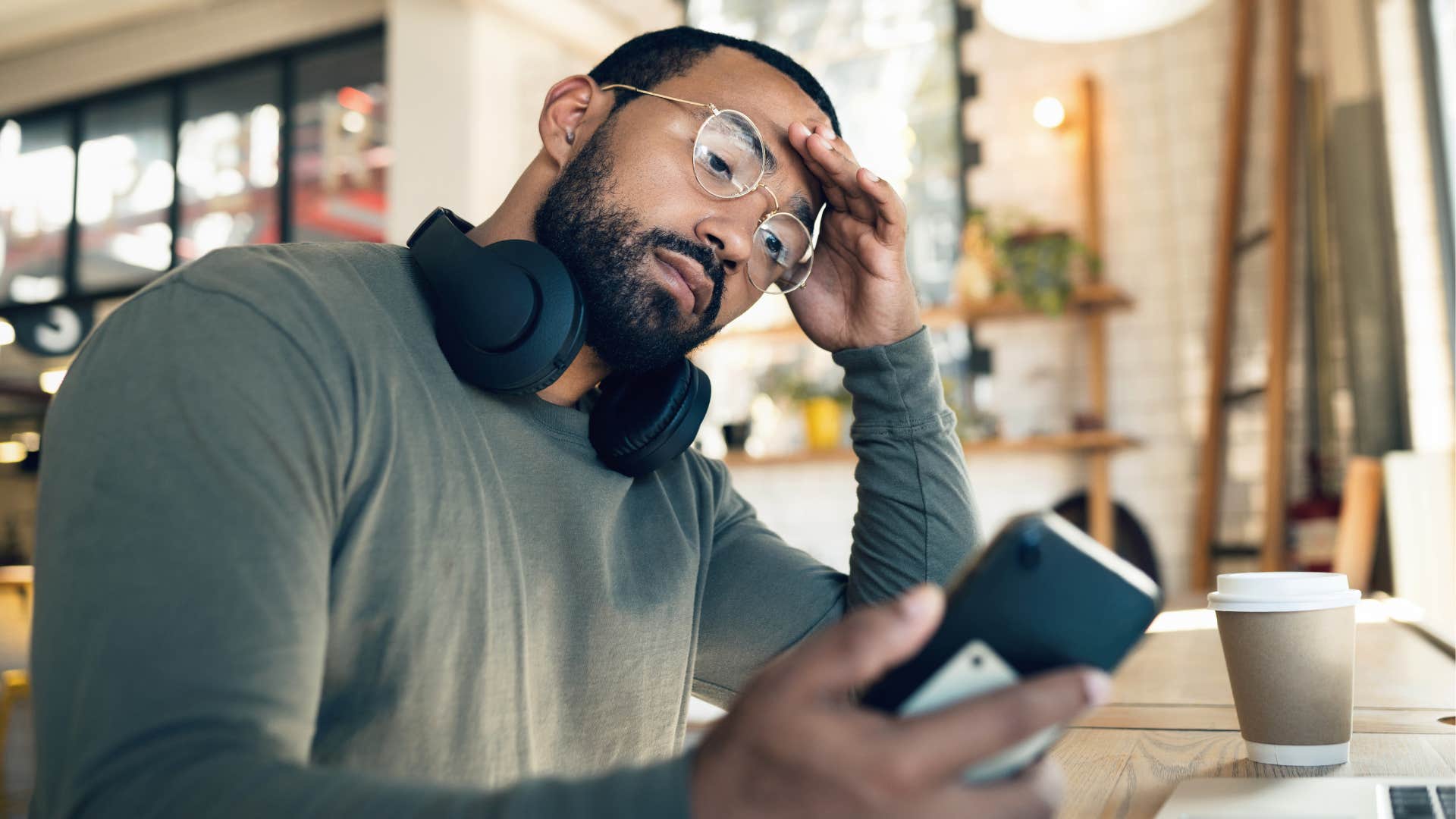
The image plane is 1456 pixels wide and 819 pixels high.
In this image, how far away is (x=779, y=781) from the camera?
47 cm

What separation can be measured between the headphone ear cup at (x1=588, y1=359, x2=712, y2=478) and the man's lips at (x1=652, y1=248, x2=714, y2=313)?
10 centimetres

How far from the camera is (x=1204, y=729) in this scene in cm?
115

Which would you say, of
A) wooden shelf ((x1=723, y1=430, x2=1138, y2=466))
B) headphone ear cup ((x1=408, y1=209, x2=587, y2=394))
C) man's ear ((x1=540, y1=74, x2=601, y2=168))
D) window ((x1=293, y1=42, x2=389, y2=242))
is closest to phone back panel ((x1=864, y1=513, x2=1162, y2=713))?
headphone ear cup ((x1=408, y1=209, x2=587, y2=394))

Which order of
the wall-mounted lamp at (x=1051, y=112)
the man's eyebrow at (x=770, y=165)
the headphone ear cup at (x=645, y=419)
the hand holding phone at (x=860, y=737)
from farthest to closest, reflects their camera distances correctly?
the wall-mounted lamp at (x=1051, y=112)
the man's eyebrow at (x=770, y=165)
the headphone ear cup at (x=645, y=419)
the hand holding phone at (x=860, y=737)

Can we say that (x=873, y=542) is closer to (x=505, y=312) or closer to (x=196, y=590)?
(x=505, y=312)

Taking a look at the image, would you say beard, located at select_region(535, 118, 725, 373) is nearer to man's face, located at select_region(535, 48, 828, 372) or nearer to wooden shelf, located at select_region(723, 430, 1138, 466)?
man's face, located at select_region(535, 48, 828, 372)

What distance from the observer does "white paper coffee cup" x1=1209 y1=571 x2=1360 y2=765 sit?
37.0 inches

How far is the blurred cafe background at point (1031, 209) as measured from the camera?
3.54 metres

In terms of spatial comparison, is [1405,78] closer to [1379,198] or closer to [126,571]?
[1379,198]

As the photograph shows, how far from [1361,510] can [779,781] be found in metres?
3.36

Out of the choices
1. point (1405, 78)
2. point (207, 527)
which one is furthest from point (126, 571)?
point (1405, 78)

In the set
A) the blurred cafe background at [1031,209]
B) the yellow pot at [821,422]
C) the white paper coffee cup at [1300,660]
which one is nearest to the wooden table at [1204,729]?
the white paper coffee cup at [1300,660]

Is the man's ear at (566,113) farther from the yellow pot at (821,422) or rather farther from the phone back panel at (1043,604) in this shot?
the yellow pot at (821,422)

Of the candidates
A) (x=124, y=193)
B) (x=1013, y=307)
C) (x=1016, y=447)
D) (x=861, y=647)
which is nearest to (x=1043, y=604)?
(x=861, y=647)
